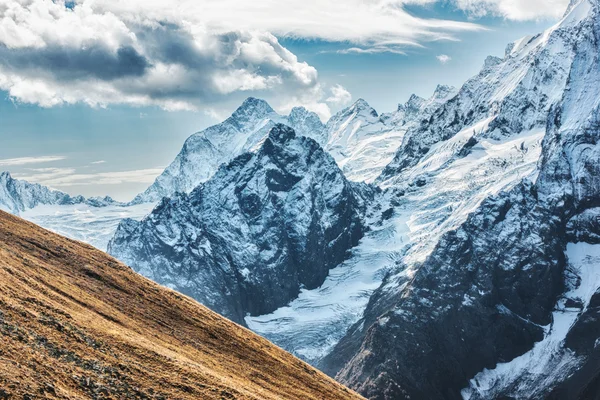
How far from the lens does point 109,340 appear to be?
2650 inches

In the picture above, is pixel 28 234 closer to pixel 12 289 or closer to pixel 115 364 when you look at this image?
pixel 12 289

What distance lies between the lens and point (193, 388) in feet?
212

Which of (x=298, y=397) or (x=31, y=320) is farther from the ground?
(x=31, y=320)

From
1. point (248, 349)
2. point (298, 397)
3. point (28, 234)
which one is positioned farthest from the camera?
point (28, 234)

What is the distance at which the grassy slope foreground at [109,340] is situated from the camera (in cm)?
5541

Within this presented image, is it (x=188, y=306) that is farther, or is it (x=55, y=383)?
(x=188, y=306)

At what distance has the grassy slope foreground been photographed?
55406 mm

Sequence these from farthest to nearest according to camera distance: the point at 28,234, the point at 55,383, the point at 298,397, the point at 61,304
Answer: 1. the point at 28,234
2. the point at 298,397
3. the point at 61,304
4. the point at 55,383

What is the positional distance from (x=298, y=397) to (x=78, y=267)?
35274mm

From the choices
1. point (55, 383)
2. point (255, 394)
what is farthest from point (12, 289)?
point (255, 394)

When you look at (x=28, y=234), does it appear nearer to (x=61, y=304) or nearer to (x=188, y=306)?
(x=188, y=306)

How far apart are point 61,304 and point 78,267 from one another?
75.4 feet

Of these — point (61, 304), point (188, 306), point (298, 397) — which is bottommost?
point (298, 397)

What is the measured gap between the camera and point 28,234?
102 meters
